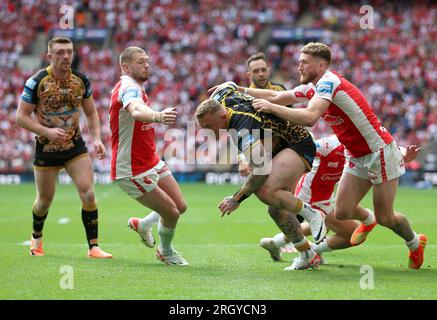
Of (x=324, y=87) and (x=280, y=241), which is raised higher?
(x=324, y=87)

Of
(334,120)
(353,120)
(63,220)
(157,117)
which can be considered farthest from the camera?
(63,220)

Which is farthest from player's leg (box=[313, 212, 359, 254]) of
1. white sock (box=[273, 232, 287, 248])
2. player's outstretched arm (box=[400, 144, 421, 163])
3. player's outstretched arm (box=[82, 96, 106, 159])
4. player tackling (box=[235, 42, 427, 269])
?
player's outstretched arm (box=[82, 96, 106, 159])

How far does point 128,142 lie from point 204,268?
1668 millimetres

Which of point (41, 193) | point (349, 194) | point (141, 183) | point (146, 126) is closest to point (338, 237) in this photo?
point (349, 194)

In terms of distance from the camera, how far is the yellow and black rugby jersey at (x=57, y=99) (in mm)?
8914

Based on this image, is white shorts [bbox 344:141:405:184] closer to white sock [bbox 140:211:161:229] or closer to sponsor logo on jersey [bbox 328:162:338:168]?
sponsor logo on jersey [bbox 328:162:338:168]

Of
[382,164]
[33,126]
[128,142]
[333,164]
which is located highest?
[33,126]

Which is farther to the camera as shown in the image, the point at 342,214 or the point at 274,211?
the point at 342,214

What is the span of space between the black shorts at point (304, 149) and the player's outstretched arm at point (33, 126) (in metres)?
2.71

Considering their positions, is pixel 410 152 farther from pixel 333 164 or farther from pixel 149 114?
pixel 149 114

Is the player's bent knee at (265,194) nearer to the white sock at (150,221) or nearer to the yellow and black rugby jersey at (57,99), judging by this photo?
the white sock at (150,221)

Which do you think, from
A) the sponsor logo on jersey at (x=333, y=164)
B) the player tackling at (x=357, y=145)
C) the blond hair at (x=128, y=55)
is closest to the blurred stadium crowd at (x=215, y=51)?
the sponsor logo on jersey at (x=333, y=164)

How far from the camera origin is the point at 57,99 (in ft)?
29.5
